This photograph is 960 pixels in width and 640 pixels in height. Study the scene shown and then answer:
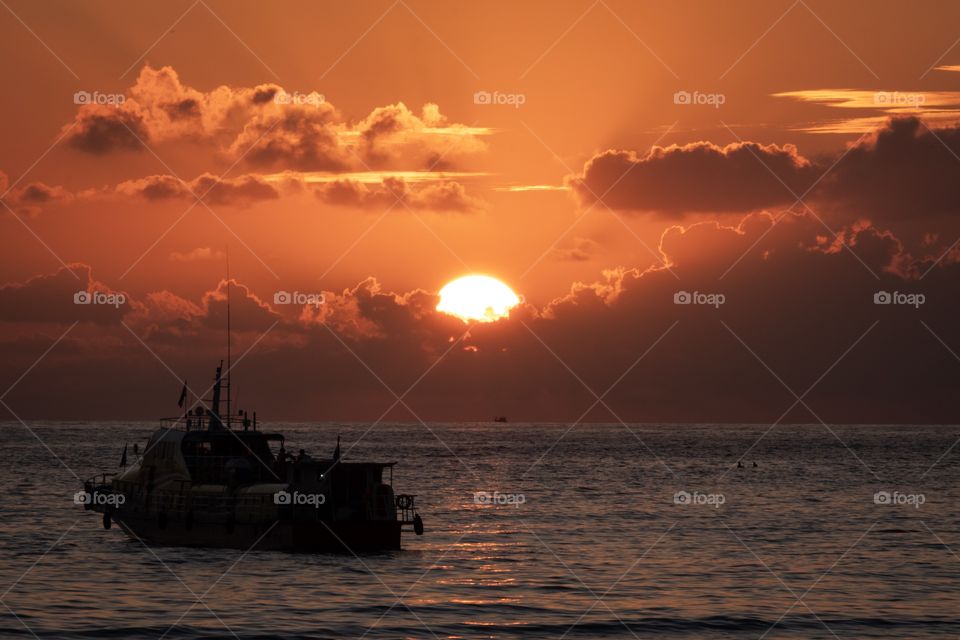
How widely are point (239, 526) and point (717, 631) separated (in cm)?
2457

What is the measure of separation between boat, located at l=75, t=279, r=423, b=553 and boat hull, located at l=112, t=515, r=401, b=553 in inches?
1.8

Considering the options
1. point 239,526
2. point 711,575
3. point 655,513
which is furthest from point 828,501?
point 239,526

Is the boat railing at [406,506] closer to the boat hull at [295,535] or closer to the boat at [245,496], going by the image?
the boat at [245,496]

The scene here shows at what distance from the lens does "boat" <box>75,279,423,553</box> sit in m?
59.6

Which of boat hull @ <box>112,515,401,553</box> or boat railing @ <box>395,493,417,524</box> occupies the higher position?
boat railing @ <box>395,493,417,524</box>

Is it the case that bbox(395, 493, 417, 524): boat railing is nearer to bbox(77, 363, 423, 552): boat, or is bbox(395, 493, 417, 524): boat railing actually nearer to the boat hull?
bbox(77, 363, 423, 552): boat

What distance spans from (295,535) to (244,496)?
134 inches

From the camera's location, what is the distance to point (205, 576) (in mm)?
55969

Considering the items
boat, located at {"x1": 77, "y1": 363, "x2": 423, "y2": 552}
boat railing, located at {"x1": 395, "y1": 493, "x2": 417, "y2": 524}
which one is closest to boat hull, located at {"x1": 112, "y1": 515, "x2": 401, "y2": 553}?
boat, located at {"x1": 77, "y1": 363, "x2": 423, "y2": 552}

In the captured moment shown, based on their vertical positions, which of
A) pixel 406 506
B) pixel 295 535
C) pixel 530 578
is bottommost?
pixel 530 578

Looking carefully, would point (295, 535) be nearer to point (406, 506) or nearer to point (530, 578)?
point (406, 506)

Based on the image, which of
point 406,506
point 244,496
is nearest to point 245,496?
point 244,496

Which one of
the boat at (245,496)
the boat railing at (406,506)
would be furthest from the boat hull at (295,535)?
the boat railing at (406,506)

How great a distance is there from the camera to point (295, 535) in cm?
5975
